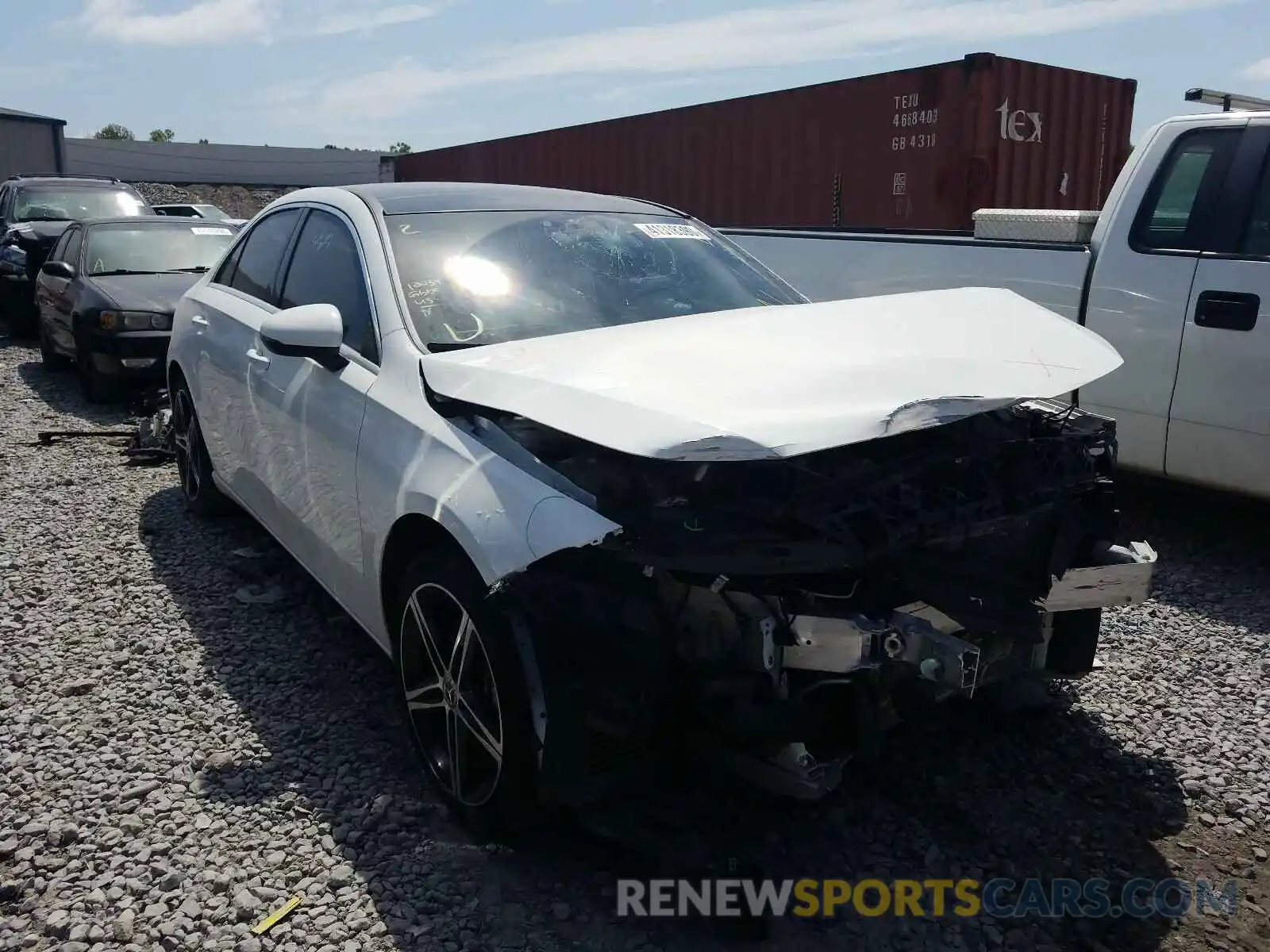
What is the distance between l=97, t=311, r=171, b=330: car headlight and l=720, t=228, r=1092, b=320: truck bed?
487 cm

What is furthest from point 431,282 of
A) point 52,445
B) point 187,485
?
point 52,445

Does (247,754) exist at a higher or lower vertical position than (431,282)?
lower

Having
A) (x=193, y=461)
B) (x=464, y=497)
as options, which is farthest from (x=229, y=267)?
(x=464, y=497)

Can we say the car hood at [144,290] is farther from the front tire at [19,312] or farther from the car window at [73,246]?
the front tire at [19,312]

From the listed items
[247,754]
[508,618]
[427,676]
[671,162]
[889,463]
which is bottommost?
[247,754]

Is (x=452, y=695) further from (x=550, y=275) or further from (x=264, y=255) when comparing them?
(x=264, y=255)

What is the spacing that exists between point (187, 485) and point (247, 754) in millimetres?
2822

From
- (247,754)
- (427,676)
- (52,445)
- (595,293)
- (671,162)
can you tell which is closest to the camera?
(427,676)

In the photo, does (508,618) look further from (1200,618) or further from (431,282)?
(1200,618)

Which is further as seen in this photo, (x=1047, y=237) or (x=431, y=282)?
(x=1047, y=237)

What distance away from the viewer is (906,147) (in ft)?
34.1

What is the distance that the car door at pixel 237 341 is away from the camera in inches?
174

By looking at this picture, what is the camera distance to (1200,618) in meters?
4.36

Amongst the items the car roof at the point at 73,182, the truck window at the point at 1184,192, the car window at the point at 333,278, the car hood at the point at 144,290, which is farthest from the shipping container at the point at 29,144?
the truck window at the point at 1184,192
